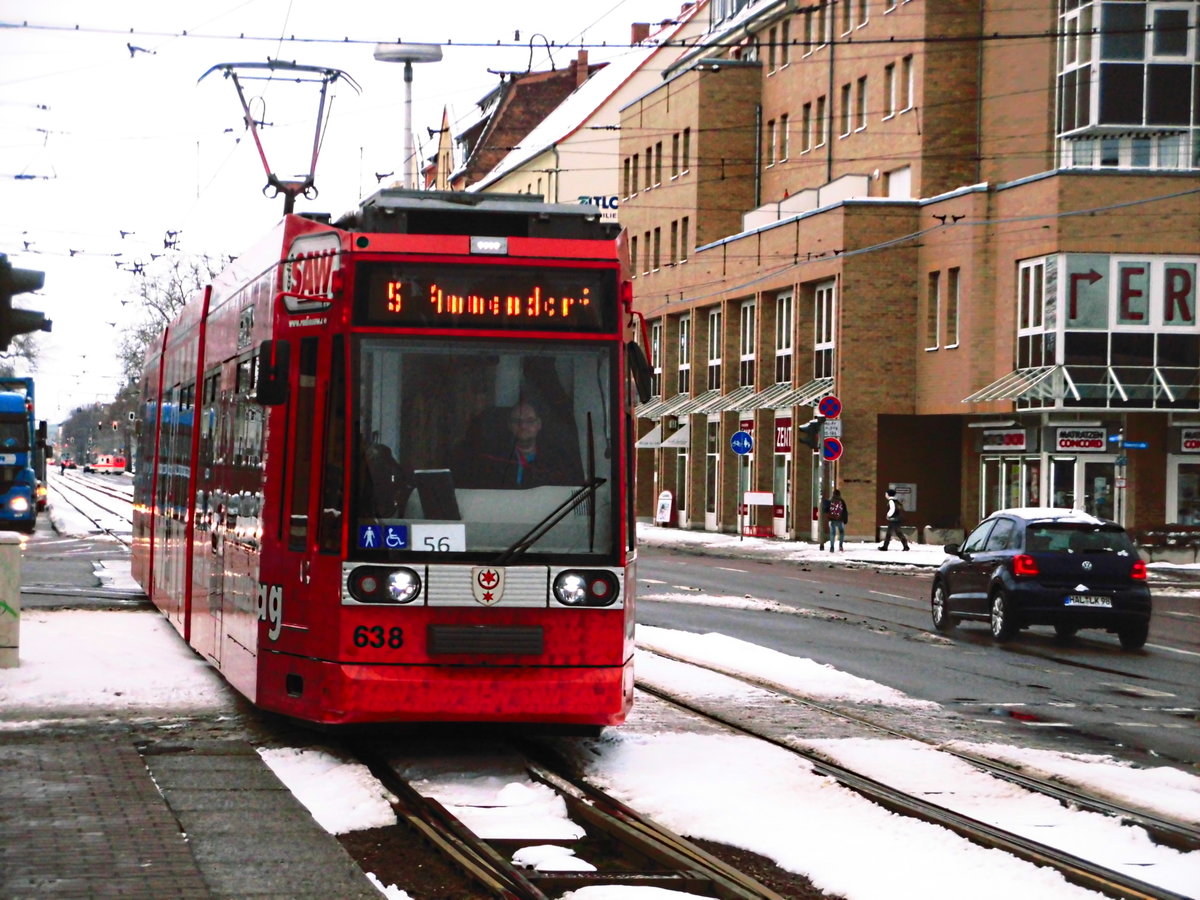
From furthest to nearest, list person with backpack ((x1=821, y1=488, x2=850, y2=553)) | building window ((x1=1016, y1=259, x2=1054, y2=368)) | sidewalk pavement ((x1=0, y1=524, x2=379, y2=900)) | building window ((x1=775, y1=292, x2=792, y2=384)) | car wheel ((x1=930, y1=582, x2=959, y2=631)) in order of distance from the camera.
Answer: building window ((x1=775, y1=292, x2=792, y2=384)) → person with backpack ((x1=821, y1=488, x2=850, y2=553)) → building window ((x1=1016, y1=259, x2=1054, y2=368)) → car wheel ((x1=930, y1=582, x2=959, y2=631)) → sidewalk pavement ((x1=0, y1=524, x2=379, y2=900))

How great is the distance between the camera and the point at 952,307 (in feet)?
154

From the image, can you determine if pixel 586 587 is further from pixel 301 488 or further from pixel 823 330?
pixel 823 330

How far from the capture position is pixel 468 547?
10156mm

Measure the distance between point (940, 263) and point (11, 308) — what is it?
4049 cm

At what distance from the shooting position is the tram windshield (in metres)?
10.2

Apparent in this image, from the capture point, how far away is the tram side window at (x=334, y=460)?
403 inches

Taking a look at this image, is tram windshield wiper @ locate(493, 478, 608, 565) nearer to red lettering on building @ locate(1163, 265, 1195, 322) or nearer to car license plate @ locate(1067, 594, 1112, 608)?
car license plate @ locate(1067, 594, 1112, 608)

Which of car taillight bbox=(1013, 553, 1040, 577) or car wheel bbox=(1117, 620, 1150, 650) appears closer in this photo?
car wheel bbox=(1117, 620, 1150, 650)

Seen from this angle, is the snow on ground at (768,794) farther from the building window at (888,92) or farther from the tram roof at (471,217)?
the building window at (888,92)

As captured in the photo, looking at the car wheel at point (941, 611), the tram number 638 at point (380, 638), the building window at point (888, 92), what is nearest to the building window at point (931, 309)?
the building window at point (888, 92)

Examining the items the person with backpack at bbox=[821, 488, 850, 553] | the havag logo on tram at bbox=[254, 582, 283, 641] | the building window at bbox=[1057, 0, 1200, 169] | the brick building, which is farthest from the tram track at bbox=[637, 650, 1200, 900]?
the building window at bbox=[1057, 0, 1200, 169]

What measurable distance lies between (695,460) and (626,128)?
49.9 ft

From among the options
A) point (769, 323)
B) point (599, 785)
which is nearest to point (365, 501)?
point (599, 785)

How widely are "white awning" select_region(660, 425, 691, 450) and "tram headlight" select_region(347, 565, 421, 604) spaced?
52.5 meters
